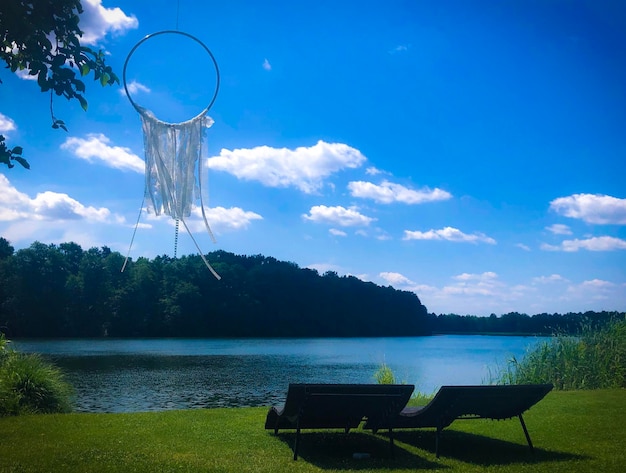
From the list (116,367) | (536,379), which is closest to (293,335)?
(116,367)

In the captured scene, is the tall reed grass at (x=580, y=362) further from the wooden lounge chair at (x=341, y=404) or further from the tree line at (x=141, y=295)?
the tree line at (x=141, y=295)

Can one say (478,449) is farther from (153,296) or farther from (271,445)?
(153,296)

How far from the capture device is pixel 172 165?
689 centimetres

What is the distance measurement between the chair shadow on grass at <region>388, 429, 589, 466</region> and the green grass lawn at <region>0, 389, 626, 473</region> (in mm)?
11

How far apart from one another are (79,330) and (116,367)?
37821mm

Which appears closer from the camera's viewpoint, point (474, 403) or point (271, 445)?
point (474, 403)

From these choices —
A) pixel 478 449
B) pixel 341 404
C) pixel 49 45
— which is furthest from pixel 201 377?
pixel 49 45

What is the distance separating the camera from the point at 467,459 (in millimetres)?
6258

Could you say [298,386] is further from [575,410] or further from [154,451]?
[575,410]

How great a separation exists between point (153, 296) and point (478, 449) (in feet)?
196

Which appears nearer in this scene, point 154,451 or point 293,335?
point 154,451

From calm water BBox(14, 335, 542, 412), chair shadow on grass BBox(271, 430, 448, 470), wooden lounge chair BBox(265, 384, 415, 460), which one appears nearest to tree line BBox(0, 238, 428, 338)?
calm water BBox(14, 335, 542, 412)

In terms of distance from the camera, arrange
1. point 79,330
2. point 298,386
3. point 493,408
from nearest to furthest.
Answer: point 298,386
point 493,408
point 79,330

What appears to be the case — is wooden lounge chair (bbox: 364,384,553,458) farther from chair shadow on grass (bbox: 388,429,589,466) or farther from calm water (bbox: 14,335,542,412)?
calm water (bbox: 14,335,542,412)
